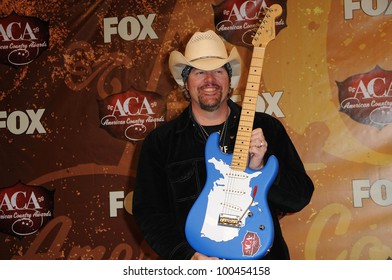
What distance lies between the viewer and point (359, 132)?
3.36 m

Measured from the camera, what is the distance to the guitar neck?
6.59ft

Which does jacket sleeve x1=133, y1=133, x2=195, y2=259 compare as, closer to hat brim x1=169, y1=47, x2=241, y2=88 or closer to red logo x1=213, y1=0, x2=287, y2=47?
hat brim x1=169, y1=47, x2=241, y2=88

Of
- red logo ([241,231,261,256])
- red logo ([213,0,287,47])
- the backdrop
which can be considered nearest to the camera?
red logo ([241,231,261,256])

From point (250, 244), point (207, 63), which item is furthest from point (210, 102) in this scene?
point (250, 244)

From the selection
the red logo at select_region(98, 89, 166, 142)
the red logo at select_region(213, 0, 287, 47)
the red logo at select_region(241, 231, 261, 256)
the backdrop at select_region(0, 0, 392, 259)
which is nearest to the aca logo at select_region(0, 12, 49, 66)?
the backdrop at select_region(0, 0, 392, 259)

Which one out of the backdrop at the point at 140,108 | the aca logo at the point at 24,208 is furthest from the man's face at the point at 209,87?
the aca logo at the point at 24,208

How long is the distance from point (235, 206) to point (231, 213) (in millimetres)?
28

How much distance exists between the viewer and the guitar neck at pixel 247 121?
6.59 ft

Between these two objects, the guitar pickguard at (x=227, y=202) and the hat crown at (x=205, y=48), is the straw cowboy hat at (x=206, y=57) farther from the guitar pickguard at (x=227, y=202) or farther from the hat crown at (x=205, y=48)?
the guitar pickguard at (x=227, y=202)

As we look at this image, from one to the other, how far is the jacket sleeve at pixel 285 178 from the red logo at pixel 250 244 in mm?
153

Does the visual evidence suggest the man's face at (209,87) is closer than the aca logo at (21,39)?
Yes

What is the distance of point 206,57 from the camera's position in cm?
229

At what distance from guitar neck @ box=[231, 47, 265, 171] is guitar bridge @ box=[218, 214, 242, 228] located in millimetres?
173

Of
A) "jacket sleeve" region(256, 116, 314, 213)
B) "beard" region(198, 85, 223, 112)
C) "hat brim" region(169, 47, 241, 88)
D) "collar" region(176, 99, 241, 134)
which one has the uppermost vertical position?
"hat brim" region(169, 47, 241, 88)
